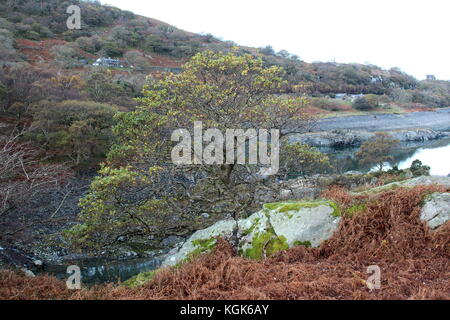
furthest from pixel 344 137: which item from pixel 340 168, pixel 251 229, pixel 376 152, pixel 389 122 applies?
pixel 251 229

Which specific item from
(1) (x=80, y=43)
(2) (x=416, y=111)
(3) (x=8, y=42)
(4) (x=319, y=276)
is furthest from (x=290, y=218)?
(2) (x=416, y=111)

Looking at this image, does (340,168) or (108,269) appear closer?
(108,269)

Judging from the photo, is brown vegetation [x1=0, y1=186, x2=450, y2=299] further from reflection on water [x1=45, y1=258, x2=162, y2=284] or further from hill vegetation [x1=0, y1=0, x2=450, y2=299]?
reflection on water [x1=45, y1=258, x2=162, y2=284]

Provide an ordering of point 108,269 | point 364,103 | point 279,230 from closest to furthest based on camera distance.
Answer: point 279,230
point 108,269
point 364,103

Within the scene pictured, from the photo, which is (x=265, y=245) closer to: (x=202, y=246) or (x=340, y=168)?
(x=202, y=246)

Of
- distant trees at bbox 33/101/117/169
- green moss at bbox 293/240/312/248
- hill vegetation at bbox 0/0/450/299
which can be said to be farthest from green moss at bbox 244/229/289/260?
distant trees at bbox 33/101/117/169

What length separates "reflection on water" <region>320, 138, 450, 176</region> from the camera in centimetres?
3112

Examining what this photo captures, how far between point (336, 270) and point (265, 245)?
62.9 inches

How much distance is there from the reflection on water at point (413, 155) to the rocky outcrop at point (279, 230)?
73.8 feet

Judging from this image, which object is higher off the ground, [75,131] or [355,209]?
[75,131]

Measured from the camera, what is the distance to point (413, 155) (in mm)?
38469

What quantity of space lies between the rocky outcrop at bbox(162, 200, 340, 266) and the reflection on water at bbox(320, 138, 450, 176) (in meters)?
22.5

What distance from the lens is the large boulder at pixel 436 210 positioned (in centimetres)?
563

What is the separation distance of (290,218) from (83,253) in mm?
9711
